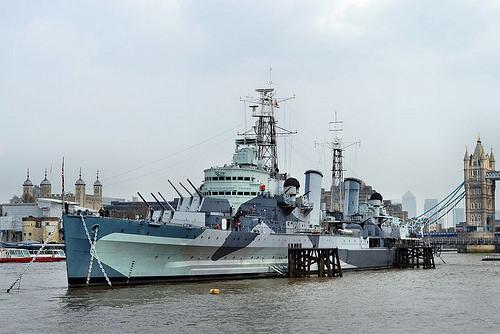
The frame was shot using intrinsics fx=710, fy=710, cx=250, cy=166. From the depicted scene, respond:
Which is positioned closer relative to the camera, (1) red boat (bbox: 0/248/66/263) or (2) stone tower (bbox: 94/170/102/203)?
(1) red boat (bbox: 0/248/66/263)

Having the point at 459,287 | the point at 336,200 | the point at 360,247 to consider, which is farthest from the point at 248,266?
the point at 336,200

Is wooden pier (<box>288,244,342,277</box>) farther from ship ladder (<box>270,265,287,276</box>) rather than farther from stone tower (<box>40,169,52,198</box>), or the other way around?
stone tower (<box>40,169,52,198</box>)

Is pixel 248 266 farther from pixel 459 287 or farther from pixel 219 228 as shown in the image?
pixel 459 287

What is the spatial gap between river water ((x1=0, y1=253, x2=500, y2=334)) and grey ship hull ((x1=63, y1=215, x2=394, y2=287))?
2.70 feet

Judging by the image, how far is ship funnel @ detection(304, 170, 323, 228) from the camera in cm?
5072

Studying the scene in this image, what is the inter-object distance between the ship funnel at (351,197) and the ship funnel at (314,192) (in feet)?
40.3

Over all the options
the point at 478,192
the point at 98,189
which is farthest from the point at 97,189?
the point at 478,192

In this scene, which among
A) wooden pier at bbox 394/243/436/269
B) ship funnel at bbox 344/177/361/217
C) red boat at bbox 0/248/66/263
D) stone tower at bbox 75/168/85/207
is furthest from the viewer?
stone tower at bbox 75/168/85/207

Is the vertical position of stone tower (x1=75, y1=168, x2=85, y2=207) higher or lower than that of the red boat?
higher

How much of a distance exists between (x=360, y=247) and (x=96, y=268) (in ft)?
89.7

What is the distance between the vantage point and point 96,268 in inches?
1341

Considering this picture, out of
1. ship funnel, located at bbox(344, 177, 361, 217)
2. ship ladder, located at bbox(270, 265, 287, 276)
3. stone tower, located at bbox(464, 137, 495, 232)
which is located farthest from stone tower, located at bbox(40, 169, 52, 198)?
ship ladder, located at bbox(270, 265, 287, 276)

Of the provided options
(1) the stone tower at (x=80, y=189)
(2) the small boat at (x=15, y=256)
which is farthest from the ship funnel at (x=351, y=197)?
(1) the stone tower at (x=80, y=189)

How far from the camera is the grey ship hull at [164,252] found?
33938 millimetres
